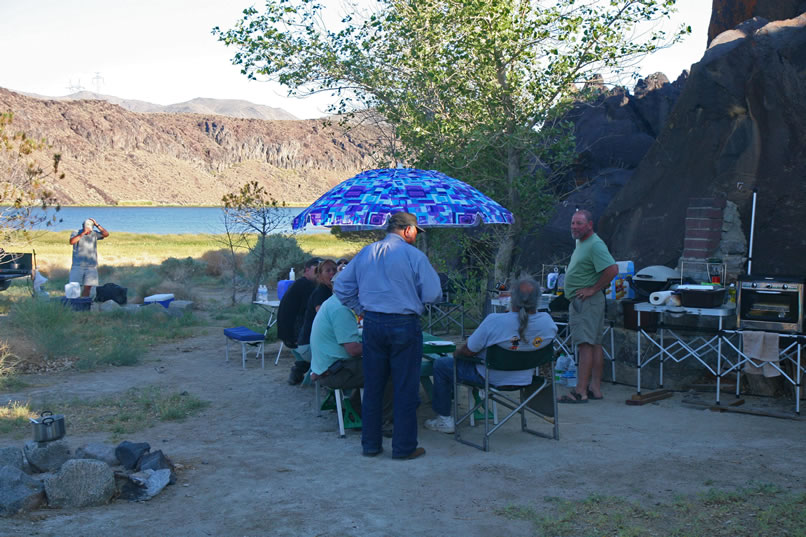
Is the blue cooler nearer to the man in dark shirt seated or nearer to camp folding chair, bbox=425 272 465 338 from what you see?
camp folding chair, bbox=425 272 465 338

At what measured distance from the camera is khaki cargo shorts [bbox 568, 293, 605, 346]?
21.6 ft

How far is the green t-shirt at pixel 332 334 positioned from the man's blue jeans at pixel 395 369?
0.42 meters

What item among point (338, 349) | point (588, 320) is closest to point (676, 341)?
point (588, 320)

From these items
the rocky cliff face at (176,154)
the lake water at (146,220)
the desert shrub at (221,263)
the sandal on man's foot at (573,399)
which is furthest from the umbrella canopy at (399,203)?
the rocky cliff face at (176,154)

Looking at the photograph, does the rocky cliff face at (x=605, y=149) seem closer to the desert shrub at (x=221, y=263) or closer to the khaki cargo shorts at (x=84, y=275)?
the khaki cargo shorts at (x=84, y=275)

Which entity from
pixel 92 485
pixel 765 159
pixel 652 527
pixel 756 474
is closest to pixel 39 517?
pixel 92 485

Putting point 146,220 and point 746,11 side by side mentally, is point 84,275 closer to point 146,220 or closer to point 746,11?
point 746,11

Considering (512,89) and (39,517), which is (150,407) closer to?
(39,517)

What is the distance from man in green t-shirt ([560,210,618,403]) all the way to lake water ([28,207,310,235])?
54.3 meters

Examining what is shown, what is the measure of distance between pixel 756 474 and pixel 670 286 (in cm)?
281

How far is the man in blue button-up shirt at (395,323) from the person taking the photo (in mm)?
4922

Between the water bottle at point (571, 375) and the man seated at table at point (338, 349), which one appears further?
the water bottle at point (571, 375)

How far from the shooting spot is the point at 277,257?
63.1 ft

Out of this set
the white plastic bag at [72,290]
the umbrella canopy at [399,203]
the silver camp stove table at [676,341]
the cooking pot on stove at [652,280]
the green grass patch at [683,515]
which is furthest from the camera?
the white plastic bag at [72,290]
